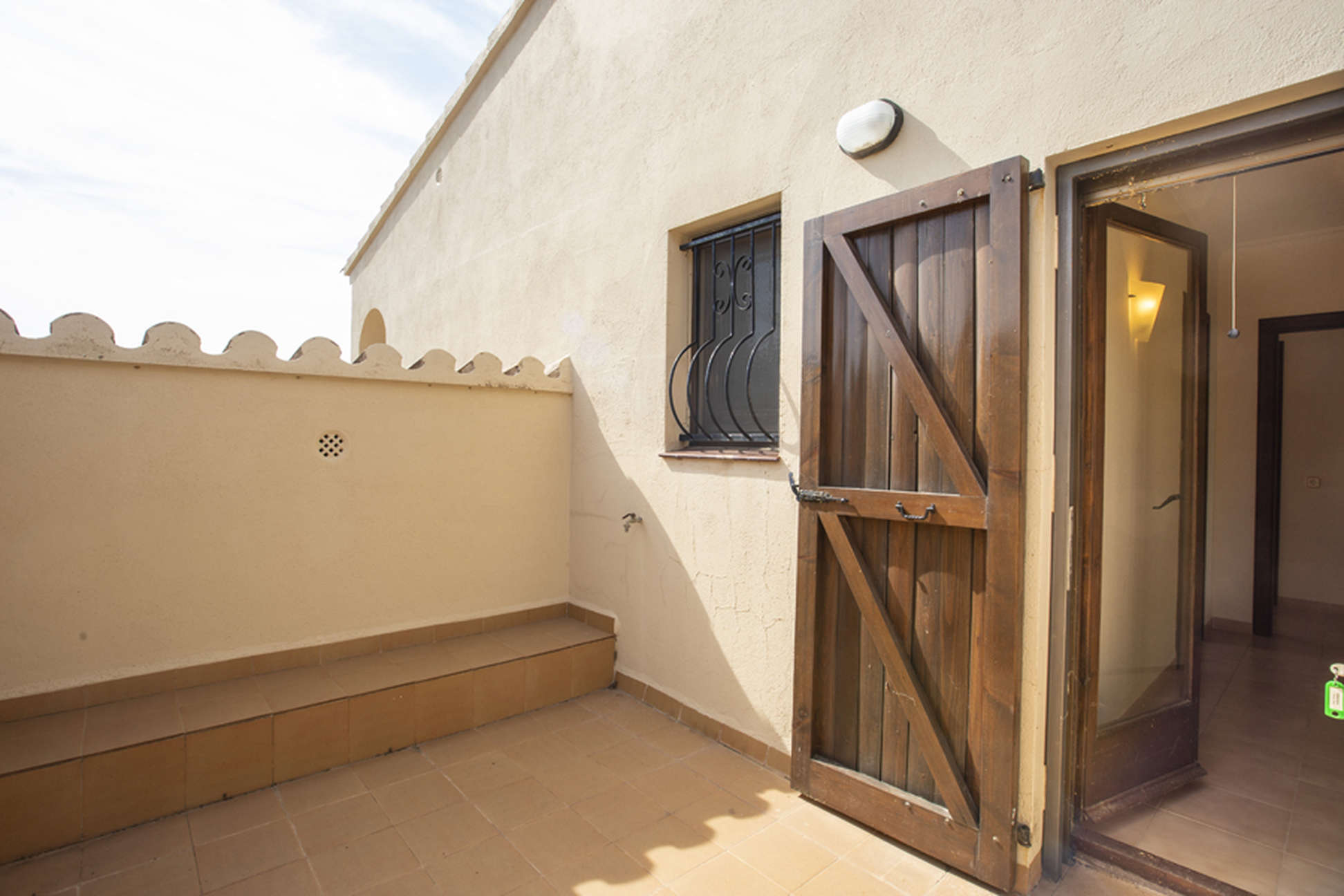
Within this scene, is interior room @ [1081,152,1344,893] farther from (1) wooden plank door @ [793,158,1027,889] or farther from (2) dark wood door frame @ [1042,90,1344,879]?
Result: (1) wooden plank door @ [793,158,1027,889]

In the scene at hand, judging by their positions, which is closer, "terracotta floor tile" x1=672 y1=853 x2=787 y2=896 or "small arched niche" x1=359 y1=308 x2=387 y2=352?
"terracotta floor tile" x1=672 y1=853 x2=787 y2=896

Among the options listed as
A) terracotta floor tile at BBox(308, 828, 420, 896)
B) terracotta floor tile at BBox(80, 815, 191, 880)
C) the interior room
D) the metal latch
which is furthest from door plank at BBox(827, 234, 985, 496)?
terracotta floor tile at BBox(80, 815, 191, 880)

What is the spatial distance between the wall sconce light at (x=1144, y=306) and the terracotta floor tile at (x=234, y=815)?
388cm

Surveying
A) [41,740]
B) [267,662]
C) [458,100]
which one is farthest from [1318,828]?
[458,100]

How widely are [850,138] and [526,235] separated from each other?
2710 millimetres

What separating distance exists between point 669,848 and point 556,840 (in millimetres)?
409

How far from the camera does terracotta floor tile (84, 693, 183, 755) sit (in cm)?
219

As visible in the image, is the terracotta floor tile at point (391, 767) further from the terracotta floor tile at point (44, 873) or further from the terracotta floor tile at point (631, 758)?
the terracotta floor tile at point (44, 873)

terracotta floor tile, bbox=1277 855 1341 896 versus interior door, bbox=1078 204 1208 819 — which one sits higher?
interior door, bbox=1078 204 1208 819

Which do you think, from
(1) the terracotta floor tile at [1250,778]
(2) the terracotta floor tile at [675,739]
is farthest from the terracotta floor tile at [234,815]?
(1) the terracotta floor tile at [1250,778]

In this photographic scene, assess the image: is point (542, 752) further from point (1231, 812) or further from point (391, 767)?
point (1231, 812)

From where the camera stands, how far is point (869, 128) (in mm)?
2207

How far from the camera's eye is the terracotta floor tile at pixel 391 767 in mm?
2523

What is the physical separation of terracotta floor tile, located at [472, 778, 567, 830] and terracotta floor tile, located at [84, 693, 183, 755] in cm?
118
